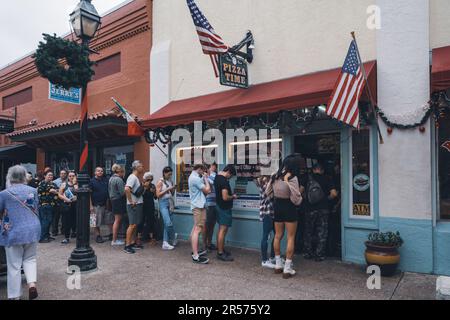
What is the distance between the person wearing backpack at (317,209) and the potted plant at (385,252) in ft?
3.63

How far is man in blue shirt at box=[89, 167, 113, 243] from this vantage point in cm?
857

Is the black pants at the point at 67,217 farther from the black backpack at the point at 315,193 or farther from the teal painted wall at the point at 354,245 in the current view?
the teal painted wall at the point at 354,245

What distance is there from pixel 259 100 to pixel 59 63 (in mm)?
3467

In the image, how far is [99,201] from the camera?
861cm

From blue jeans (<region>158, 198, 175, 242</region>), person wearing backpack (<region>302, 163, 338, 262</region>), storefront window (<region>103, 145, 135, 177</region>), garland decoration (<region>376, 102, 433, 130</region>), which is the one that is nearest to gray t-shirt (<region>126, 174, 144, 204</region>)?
blue jeans (<region>158, 198, 175, 242</region>)

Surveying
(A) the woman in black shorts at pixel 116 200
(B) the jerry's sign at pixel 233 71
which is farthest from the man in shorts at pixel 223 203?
(A) the woman in black shorts at pixel 116 200

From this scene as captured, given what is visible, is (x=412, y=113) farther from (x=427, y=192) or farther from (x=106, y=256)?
(x=106, y=256)

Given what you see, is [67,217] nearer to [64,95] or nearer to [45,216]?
[45,216]

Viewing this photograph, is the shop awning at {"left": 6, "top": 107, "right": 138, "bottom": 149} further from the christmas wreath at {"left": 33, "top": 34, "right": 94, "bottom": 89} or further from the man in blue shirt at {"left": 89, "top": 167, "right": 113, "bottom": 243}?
the christmas wreath at {"left": 33, "top": 34, "right": 94, "bottom": 89}

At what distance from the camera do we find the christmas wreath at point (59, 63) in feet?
19.7

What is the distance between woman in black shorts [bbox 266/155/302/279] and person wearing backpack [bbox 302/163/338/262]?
1.03 meters

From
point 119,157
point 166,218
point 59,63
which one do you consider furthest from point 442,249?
point 119,157
